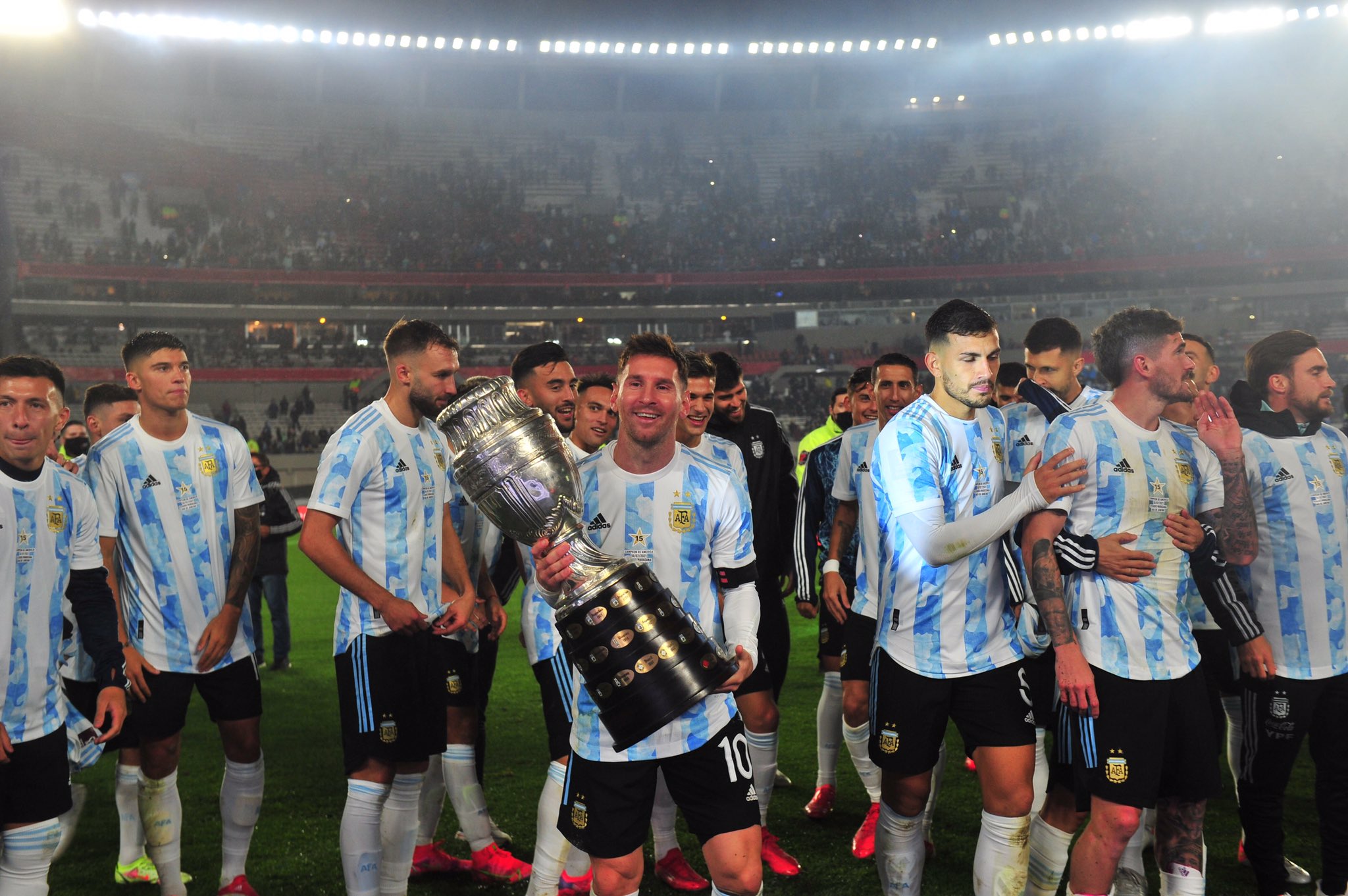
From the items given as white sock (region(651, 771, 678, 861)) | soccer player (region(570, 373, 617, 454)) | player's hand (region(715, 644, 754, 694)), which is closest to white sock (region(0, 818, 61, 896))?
player's hand (region(715, 644, 754, 694))

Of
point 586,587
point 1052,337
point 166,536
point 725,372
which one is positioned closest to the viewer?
point 586,587

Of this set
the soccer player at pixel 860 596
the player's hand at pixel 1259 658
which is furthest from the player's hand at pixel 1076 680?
the soccer player at pixel 860 596

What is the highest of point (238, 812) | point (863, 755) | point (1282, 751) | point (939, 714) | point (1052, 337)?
point (1052, 337)

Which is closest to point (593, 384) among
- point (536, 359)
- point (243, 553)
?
point (536, 359)

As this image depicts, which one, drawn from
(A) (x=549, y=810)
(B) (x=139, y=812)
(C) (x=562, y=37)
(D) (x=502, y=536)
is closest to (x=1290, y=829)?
(A) (x=549, y=810)

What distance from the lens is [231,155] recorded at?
1559 inches

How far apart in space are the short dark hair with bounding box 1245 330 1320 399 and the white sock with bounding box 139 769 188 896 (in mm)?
4812

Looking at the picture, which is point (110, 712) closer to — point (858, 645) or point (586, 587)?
point (586, 587)

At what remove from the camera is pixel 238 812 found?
4477mm

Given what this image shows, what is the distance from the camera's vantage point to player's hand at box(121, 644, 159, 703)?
13.8ft

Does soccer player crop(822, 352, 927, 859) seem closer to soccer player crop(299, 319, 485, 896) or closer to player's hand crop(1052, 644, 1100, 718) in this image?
player's hand crop(1052, 644, 1100, 718)

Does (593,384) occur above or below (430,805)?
above

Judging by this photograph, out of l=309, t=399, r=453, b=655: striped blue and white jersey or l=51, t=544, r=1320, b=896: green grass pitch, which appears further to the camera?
l=51, t=544, r=1320, b=896: green grass pitch

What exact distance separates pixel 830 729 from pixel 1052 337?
238cm
